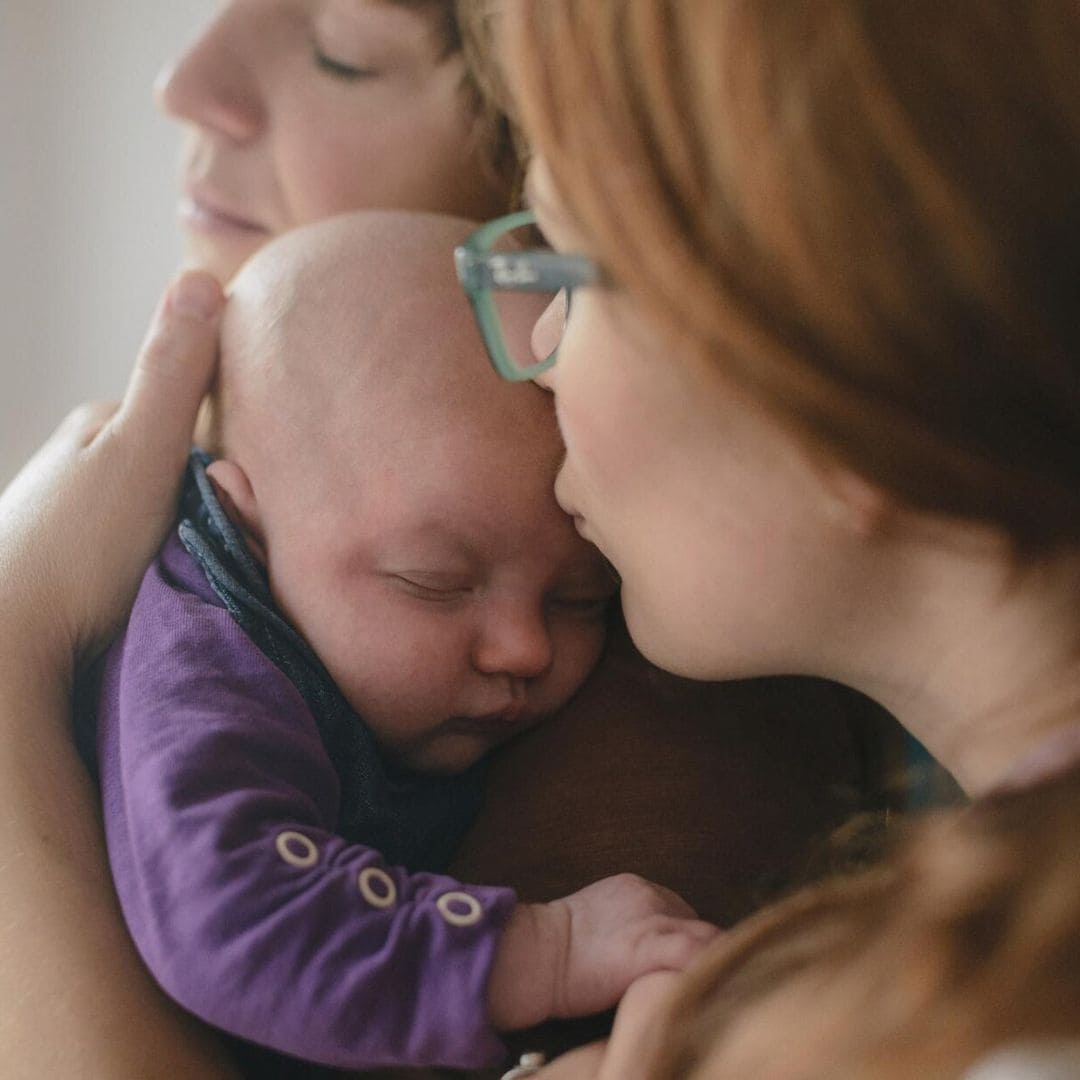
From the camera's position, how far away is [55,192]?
2.32 m

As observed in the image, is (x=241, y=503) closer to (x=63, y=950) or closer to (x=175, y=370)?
(x=175, y=370)

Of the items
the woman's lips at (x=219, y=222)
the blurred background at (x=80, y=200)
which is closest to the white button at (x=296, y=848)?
the woman's lips at (x=219, y=222)

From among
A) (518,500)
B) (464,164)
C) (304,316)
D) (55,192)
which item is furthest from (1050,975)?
(55,192)

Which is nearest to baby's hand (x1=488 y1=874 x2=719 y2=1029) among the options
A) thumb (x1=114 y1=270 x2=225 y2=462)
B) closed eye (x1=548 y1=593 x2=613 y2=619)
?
closed eye (x1=548 y1=593 x2=613 y2=619)

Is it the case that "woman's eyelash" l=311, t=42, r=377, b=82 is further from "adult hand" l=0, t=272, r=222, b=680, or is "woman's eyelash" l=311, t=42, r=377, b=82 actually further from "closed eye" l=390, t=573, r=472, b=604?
"closed eye" l=390, t=573, r=472, b=604

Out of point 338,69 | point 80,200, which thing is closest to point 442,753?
point 338,69

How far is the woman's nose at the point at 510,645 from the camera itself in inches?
45.7

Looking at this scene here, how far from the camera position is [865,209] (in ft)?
2.33

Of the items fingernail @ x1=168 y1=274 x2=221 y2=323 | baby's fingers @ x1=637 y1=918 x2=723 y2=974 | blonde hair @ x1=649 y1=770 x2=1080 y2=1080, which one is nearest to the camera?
blonde hair @ x1=649 y1=770 x2=1080 y2=1080

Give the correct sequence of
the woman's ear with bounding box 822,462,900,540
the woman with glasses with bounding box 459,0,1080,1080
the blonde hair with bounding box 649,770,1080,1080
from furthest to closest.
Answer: the woman's ear with bounding box 822,462,900,540
the woman with glasses with bounding box 459,0,1080,1080
the blonde hair with bounding box 649,770,1080,1080

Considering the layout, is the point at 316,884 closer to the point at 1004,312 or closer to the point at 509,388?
the point at 509,388

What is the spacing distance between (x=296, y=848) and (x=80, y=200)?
70.0 inches

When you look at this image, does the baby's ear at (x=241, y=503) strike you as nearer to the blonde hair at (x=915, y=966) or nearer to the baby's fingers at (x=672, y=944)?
the baby's fingers at (x=672, y=944)

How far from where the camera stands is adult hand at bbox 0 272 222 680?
1.23 meters
